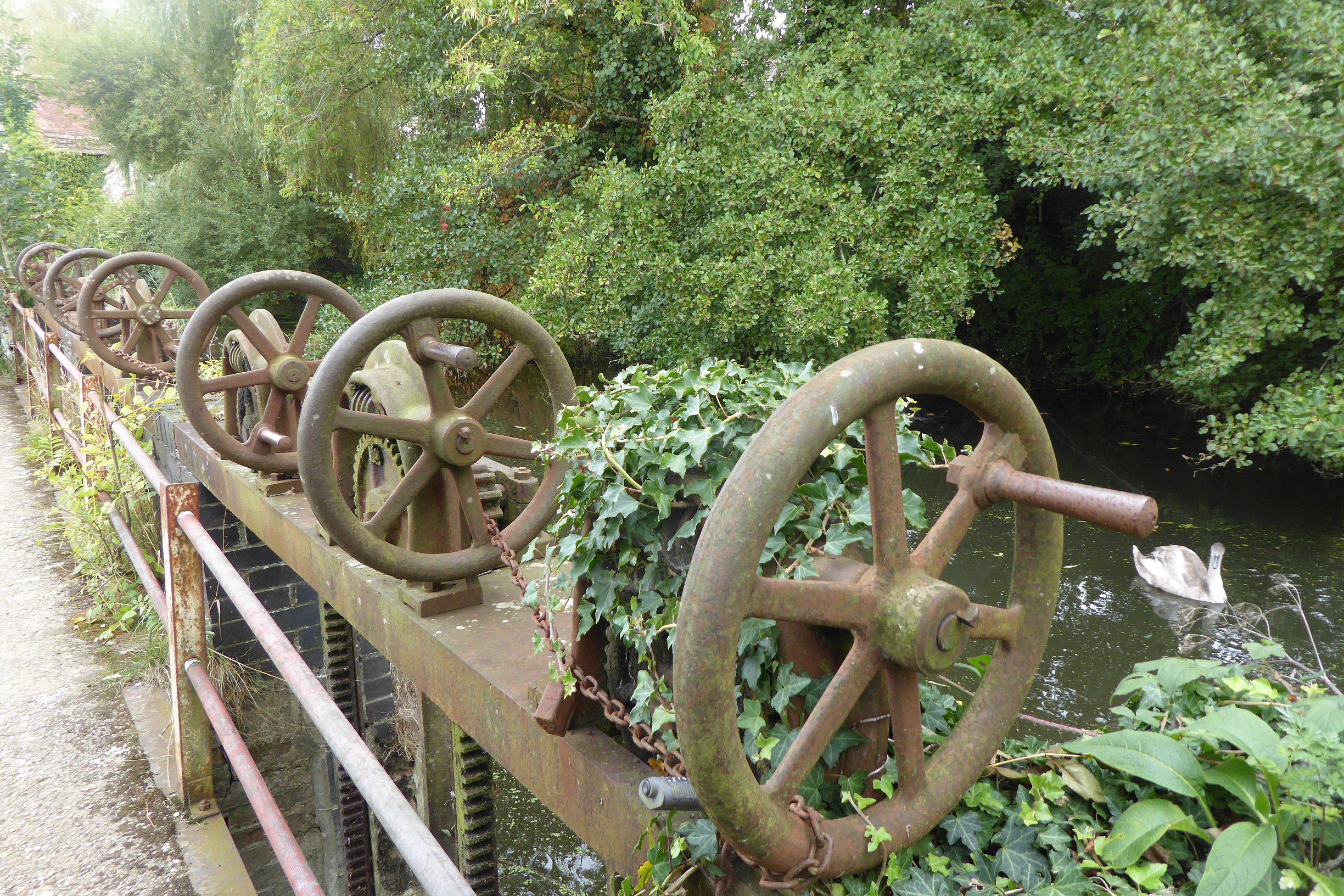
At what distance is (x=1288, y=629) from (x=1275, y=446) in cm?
139

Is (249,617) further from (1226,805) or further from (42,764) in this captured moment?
(42,764)

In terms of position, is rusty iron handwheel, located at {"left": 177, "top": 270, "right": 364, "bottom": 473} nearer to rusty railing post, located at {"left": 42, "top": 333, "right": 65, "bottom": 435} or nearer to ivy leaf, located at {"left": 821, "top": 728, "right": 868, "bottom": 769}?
ivy leaf, located at {"left": 821, "top": 728, "right": 868, "bottom": 769}

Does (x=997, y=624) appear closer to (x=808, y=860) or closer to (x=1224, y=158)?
(x=808, y=860)

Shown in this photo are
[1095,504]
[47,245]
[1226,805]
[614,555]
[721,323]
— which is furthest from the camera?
[47,245]

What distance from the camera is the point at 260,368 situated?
362cm

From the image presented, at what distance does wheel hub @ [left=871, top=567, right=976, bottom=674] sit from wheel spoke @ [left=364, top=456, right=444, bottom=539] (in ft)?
4.98

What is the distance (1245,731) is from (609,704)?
1.04 m

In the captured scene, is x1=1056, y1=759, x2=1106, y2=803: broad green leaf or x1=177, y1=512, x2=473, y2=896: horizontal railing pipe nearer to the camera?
x1=177, y1=512, x2=473, y2=896: horizontal railing pipe

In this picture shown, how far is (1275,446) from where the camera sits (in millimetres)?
6504

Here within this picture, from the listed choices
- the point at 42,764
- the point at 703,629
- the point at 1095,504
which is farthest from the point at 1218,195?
the point at 42,764

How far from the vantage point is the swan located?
21.6 ft

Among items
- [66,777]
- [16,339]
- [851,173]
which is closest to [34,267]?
[16,339]

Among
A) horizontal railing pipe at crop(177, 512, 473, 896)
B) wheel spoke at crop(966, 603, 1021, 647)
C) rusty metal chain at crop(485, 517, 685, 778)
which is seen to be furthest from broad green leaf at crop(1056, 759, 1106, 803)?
horizontal railing pipe at crop(177, 512, 473, 896)

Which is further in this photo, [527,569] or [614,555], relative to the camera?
[527,569]
